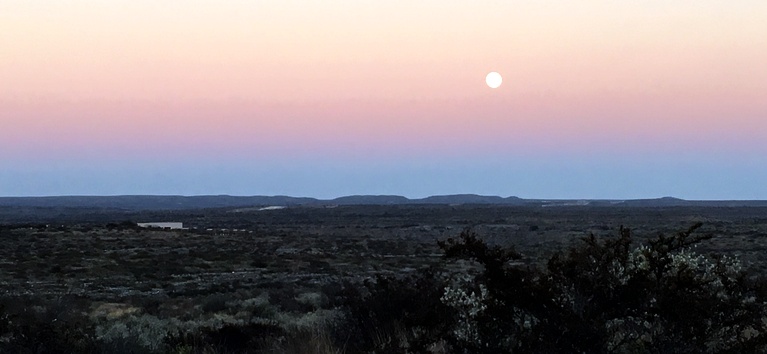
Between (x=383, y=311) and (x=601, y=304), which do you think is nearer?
(x=601, y=304)

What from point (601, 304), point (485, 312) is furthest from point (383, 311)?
point (601, 304)

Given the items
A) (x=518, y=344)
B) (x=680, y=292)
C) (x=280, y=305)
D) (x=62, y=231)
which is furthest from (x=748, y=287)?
(x=62, y=231)

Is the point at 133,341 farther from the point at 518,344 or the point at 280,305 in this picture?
the point at 280,305

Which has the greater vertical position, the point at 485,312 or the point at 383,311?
the point at 485,312

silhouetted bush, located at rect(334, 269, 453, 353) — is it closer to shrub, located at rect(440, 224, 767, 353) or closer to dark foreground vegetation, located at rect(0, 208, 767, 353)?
dark foreground vegetation, located at rect(0, 208, 767, 353)

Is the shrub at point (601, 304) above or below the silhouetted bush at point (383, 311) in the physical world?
above

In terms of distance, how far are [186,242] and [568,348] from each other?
5025cm

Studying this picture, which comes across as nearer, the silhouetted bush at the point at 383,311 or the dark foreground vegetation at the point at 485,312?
the dark foreground vegetation at the point at 485,312

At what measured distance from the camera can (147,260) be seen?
37594 mm

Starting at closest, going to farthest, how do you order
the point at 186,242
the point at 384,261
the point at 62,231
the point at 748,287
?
1. the point at 748,287
2. the point at 384,261
3. the point at 186,242
4. the point at 62,231

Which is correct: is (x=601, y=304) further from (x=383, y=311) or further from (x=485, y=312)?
Result: (x=383, y=311)

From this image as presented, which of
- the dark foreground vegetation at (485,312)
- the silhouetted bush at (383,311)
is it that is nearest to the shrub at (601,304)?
the dark foreground vegetation at (485,312)

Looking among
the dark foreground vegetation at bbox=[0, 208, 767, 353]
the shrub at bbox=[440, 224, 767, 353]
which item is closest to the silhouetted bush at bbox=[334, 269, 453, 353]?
the dark foreground vegetation at bbox=[0, 208, 767, 353]

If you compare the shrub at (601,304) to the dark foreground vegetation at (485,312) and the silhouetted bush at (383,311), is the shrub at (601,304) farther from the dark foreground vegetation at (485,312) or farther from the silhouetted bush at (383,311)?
the silhouetted bush at (383,311)
